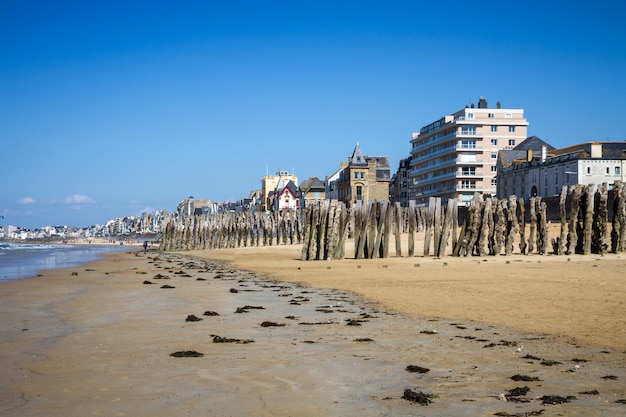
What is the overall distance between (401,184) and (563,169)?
53.3 meters

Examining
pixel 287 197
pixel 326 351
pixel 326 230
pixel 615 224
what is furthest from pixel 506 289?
pixel 287 197

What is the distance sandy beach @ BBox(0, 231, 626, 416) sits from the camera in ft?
18.9

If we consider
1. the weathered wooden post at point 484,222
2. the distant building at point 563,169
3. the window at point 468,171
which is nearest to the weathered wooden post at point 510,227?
the weathered wooden post at point 484,222

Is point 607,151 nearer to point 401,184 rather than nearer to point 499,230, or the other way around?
point 499,230

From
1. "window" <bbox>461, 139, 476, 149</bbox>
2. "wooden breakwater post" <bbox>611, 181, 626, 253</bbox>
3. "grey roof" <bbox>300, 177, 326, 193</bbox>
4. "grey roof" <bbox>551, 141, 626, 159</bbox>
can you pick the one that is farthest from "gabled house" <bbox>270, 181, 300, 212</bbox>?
"wooden breakwater post" <bbox>611, 181, 626, 253</bbox>

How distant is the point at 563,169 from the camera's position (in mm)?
70250

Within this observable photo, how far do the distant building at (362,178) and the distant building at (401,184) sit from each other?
1337 cm

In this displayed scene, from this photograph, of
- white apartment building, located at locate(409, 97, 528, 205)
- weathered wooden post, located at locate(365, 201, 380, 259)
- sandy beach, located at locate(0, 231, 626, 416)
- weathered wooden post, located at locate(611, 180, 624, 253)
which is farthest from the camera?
white apartment building, located at locate(409, 97, 528, 205)

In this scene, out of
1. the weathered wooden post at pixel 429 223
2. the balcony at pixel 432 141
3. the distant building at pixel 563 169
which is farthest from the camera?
the balcony at pixel 432 141

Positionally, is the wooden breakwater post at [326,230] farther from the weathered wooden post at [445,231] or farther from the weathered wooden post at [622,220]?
the weathered wooden post at [622,220]

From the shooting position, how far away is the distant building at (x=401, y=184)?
392 ft

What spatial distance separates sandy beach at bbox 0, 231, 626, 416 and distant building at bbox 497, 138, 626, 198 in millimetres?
55231

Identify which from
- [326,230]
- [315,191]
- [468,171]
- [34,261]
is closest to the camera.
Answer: [326,230]

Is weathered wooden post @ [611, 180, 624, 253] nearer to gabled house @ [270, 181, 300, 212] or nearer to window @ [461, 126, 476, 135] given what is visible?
window @ [461, 126, 476, 135]
